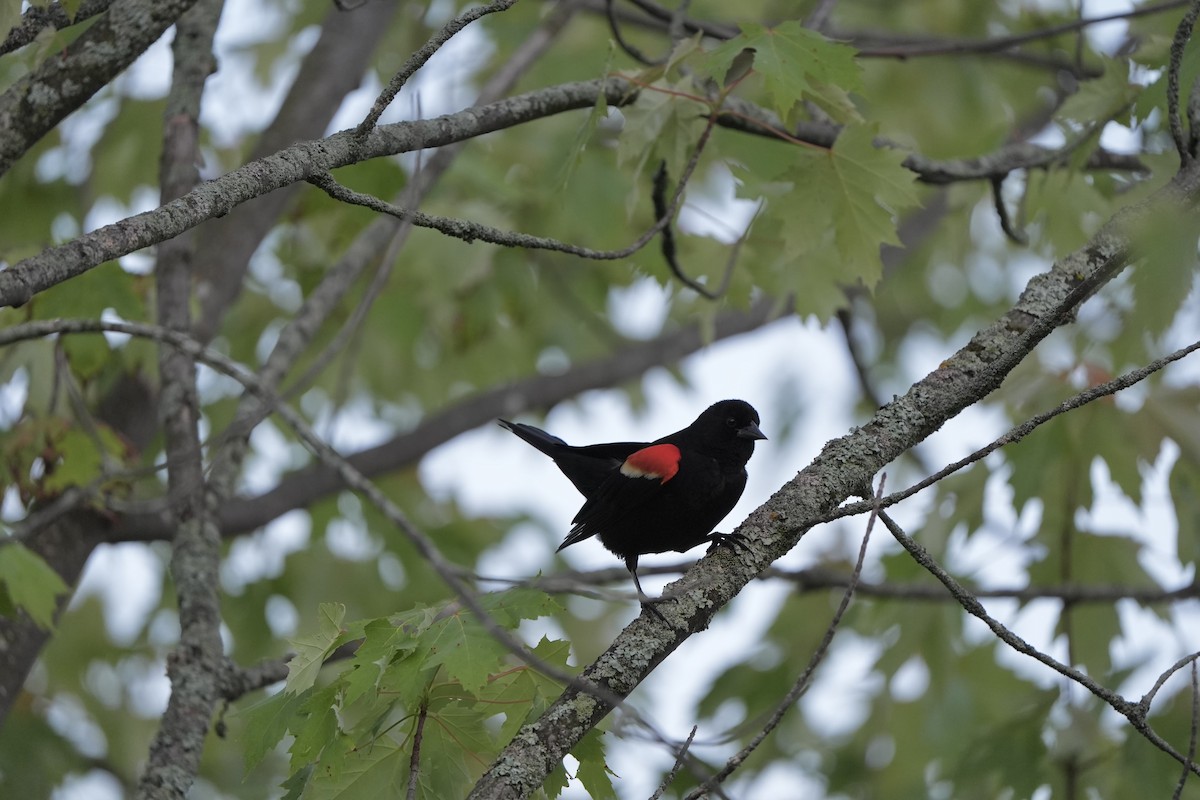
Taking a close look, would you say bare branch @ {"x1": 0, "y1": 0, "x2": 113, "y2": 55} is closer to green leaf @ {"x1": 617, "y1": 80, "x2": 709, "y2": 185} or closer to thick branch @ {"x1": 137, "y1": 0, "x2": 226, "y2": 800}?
thick branch @ {"x1": 137, "y1": 0, "x2": 226, "y2": 800}

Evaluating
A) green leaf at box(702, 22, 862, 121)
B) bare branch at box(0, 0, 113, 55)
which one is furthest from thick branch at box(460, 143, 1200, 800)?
bare branch at box(0, 0, 113, 55)

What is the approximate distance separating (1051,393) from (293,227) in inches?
164

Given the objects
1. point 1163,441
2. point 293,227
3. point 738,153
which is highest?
point 293,227

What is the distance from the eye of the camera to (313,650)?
2.66 metres

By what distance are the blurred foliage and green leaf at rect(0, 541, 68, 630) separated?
1 centimetres

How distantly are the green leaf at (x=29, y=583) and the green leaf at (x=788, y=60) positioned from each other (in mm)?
2657

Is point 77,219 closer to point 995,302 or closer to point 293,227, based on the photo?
point 293,227

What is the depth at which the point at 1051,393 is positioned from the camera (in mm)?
4719

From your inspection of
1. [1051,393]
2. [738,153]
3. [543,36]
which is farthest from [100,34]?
[1051,393]

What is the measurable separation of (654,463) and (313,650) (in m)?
1.77

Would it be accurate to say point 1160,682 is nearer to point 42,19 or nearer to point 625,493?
point 625,493

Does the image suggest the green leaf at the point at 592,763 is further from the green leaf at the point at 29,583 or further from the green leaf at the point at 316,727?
the green leaf at the point at 29,583

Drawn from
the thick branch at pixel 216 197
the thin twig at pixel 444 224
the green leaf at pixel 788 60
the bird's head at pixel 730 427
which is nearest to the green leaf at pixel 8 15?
the thick branch at pixel 216 197

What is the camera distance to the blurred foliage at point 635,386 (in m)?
2.81
